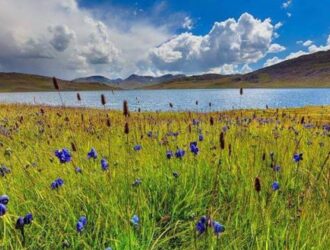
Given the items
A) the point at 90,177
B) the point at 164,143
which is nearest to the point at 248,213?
the point at 90,177

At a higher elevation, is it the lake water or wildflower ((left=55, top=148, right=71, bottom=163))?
wildflower ((left=55, top=148, right=71, bottom=163))

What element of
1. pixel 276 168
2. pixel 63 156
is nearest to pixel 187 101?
pixel 276 168

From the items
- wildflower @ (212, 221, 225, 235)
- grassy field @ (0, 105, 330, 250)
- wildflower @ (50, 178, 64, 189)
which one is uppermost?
wildflower @ (50, 178, 64, 189)

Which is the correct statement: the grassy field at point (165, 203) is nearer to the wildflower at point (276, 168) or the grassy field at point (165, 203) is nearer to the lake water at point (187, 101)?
the wildflower at point (276, 168)

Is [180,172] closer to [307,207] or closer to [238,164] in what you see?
[238,164]

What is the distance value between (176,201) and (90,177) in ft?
3.27

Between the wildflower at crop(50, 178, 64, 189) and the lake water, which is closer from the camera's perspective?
the wildflower at crop(50, 178, 64, 189)

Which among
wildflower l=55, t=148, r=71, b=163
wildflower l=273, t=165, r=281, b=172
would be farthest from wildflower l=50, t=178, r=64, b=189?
wildflower l=273, t=165, r=281, b=172

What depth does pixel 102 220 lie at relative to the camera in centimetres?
301

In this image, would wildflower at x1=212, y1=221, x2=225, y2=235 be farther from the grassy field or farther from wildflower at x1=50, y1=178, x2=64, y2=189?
wildflower at x1=50, y1=178, x2=64, y2=189

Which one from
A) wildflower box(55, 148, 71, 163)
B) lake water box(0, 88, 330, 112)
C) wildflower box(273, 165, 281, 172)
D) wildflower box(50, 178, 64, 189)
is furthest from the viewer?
lake water box(0, 88, 330, 112)

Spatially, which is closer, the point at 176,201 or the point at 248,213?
the point at 248,213

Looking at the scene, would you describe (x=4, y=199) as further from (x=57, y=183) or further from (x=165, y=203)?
(x=165, y=203)

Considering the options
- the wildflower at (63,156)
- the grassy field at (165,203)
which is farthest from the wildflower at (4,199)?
the wildflower at (63,156)
